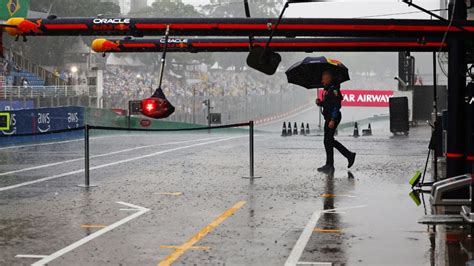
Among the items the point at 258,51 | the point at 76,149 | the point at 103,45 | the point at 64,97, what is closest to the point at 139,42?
the point at 103,45

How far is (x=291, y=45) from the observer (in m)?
14.1

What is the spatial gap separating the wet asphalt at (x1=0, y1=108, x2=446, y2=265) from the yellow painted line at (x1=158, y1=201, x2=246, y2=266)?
0.02m

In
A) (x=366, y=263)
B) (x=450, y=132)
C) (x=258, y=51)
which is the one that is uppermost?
(x=258, y=51)

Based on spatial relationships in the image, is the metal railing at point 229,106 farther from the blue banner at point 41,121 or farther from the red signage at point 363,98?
the blue banner at point 41,121

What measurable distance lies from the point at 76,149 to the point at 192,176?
994 cm

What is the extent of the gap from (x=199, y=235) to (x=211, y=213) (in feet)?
5.96

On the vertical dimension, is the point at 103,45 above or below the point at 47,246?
above

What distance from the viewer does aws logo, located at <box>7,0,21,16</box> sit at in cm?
4576

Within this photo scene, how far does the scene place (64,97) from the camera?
47.2 metres

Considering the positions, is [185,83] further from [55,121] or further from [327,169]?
[327,169]

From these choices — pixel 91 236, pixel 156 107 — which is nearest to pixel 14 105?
pixel 156 107

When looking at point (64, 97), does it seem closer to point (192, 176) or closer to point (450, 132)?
point (192, 176)

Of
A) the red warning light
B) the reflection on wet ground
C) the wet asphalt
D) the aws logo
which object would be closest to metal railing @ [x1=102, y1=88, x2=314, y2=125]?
the aws logo

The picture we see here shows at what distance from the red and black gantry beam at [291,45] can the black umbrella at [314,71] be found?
370 centimetres
